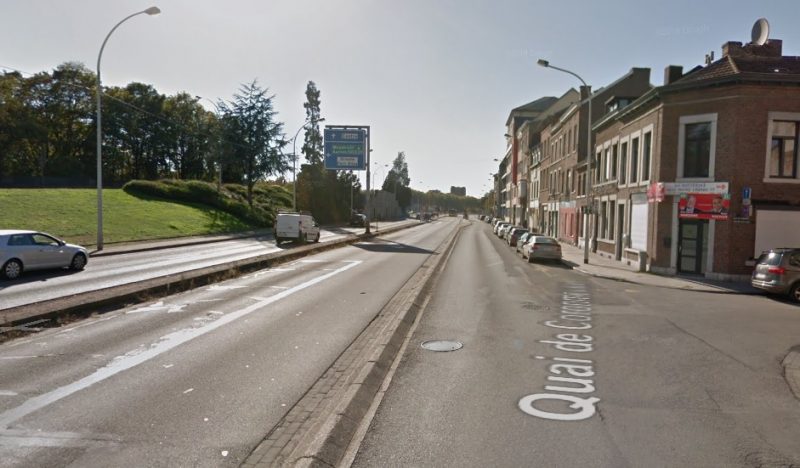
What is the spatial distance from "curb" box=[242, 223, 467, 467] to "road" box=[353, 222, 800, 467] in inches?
9.5

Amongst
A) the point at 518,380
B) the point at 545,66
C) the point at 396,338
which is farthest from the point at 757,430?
the point at 545,66

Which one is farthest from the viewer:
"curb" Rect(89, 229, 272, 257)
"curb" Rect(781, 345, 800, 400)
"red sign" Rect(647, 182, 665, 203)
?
"curb" Rect(89, 229, 272, 257)

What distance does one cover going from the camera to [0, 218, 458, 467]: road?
15.4 ft

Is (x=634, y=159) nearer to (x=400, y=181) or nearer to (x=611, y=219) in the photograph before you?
(x=611, y=219)

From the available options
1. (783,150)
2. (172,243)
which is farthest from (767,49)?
(172,243)

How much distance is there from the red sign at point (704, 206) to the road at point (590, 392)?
8.22 metres

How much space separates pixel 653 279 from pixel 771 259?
14.9ft

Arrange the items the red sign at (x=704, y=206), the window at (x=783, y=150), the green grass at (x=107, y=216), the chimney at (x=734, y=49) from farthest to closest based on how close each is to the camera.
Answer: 1. the green grass at (x=107, y=216)
2. the chimney at (x=734, y=49)
3. the red sign at (x=704, y=206)
4. the window at (x=783, y=150)

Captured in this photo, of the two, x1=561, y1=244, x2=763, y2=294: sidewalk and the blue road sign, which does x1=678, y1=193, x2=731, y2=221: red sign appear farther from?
the blue road sign

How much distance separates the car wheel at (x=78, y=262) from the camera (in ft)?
57.3

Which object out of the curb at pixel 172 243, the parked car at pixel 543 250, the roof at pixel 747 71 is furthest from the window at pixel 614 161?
the curb at pixel 172 243

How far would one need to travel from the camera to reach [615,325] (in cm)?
1091

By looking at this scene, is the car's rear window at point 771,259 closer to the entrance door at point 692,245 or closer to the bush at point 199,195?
the entrance door at point 692,245

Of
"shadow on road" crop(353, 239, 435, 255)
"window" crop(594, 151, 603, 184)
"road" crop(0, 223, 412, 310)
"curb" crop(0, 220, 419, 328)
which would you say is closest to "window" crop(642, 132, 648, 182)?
"window" crop(594, 151, 603, 184)
